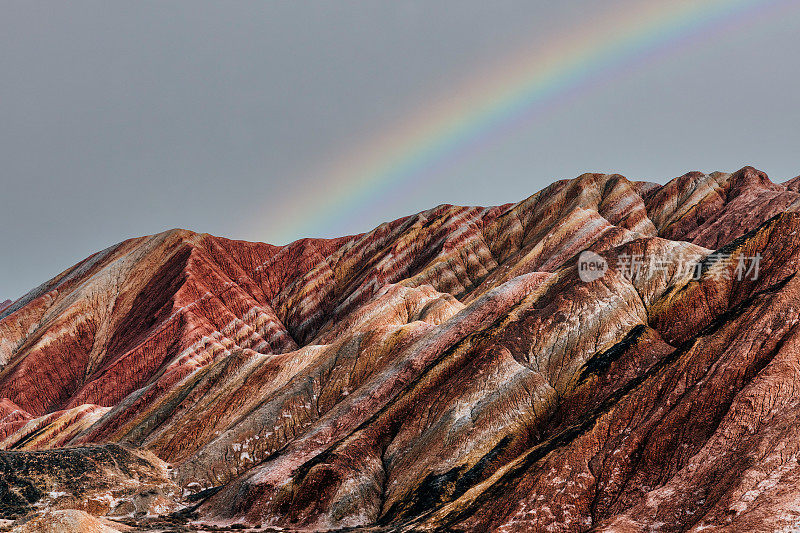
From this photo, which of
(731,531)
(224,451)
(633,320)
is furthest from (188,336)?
(731,531)

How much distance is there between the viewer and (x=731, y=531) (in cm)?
2586

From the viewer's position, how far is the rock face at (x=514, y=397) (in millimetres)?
36281

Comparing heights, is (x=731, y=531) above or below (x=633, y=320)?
below

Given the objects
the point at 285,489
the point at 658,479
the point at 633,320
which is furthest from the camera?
the point at 633,320

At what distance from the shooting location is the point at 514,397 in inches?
2178

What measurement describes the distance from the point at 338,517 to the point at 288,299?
127 meters

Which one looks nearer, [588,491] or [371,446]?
[588,491]

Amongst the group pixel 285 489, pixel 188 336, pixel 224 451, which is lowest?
pixel 285 489

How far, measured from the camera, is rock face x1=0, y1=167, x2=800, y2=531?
119 ft

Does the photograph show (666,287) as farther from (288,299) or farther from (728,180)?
(288,299)
